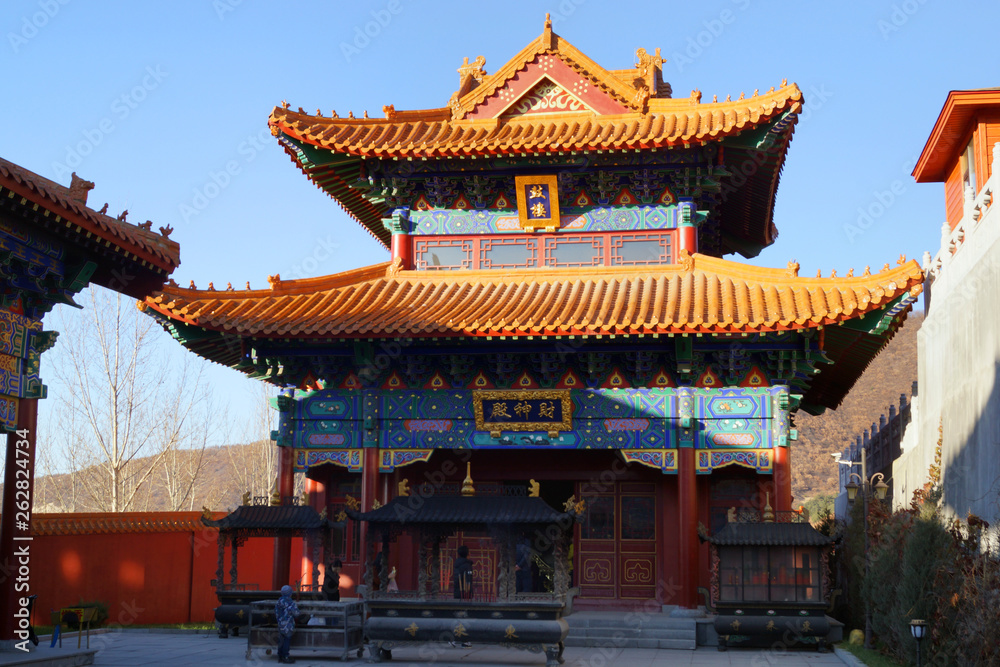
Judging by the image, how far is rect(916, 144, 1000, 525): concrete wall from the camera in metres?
14.3

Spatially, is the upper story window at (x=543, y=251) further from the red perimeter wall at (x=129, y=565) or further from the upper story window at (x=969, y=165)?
the red perimeter wall at (x=129, y=565)

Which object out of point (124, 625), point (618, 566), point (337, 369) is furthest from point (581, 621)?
point (124, 625)

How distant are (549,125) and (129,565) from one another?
13081 millimetres

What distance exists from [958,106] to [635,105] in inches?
241

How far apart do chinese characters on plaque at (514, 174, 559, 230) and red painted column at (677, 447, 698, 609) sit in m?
5.46

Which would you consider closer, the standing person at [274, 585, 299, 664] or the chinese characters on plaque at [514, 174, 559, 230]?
the standing person at [274, 585, 299, 664]

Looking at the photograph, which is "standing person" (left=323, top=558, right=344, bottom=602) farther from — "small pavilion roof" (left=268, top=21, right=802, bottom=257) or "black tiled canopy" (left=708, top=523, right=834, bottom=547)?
"small pavilion roof" (left=268, top=21, right=802, bottom=257)

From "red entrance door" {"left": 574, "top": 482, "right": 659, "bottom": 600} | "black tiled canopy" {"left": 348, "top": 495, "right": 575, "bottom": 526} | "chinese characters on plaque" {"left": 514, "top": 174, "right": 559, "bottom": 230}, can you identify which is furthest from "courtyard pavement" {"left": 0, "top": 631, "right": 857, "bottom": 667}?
"chinese characters on plaque" {"left": 514, "top": 174, "right": 559, "bottom": 230}

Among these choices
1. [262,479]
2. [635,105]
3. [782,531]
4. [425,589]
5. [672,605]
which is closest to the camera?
[425,589]

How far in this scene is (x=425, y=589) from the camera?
1589cm

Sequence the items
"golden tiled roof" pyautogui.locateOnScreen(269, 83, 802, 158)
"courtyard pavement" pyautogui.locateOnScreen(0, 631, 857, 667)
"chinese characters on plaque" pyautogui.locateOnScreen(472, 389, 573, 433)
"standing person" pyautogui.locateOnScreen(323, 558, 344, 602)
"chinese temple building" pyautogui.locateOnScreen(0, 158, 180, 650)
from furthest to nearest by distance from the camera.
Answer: "golden tiled roof" pyautogui.locateOnScreen(269, 83, 802, 158) < "chinese characters on plaque" pyautogui.locateOnScreen(472, 389, 573, 433) < "standing person" pyautogui.locateOnScreen(323, 558, 344, 602) < "courtyard pavement" pyautogui.locateOnScreen(0, 631, 857, 667) < "chinese temple building" pyautogui.locateOnScreen(0, 158, 180, 650)

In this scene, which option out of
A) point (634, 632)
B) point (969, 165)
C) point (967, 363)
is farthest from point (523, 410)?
point (969, 165)

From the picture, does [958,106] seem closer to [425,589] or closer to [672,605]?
[672,605]

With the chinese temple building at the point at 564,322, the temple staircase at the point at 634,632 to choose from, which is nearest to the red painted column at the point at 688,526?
the chinese temple building at the point at 564,322
